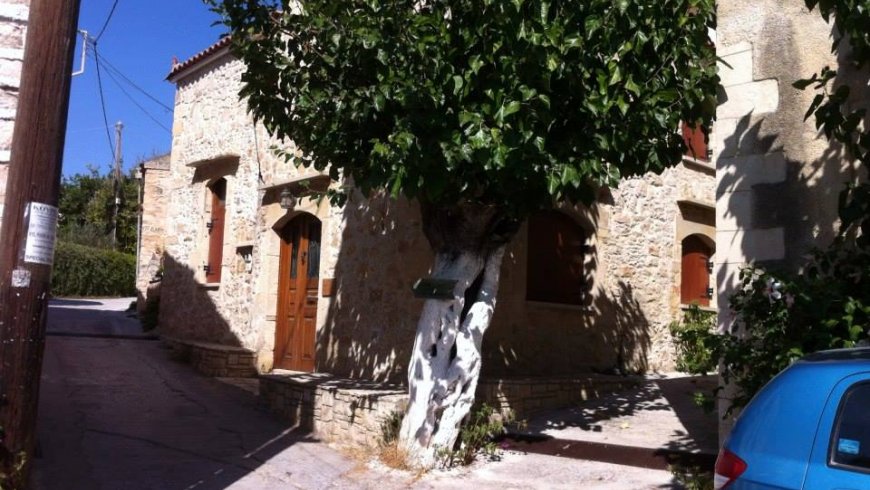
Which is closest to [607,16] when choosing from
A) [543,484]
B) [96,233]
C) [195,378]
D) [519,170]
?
[519,170]

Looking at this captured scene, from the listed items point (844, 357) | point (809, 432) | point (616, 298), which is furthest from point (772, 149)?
point (616, 298)

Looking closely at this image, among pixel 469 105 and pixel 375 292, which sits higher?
pixel 469 105

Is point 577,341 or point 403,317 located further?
point 577,341

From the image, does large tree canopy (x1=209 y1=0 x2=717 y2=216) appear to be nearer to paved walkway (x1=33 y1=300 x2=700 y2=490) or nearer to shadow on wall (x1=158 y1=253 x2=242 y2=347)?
paved walkway (x1=33 y1=300 x2=700 y2=490)

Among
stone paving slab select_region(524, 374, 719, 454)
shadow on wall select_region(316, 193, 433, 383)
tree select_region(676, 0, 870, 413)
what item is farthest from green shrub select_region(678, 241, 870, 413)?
shadow on wall select_region(316, 193, 433, 383)

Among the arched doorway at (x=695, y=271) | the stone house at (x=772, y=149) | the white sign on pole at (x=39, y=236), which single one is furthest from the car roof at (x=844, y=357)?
the arched doorway at (x=695, y=271)

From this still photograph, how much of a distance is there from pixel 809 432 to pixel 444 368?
403 centimetres

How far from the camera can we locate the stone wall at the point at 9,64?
511 cm

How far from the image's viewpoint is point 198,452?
719cm

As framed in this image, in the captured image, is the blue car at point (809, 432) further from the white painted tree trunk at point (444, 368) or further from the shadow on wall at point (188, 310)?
the shadow on wall at point (188, 310)

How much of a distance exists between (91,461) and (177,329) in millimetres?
6851

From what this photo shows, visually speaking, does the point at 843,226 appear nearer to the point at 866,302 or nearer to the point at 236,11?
the point at 866,302

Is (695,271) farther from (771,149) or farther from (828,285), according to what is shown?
(828,285)

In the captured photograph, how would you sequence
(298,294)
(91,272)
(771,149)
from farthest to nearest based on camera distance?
(91,272) < (298,294) < (771,149)
